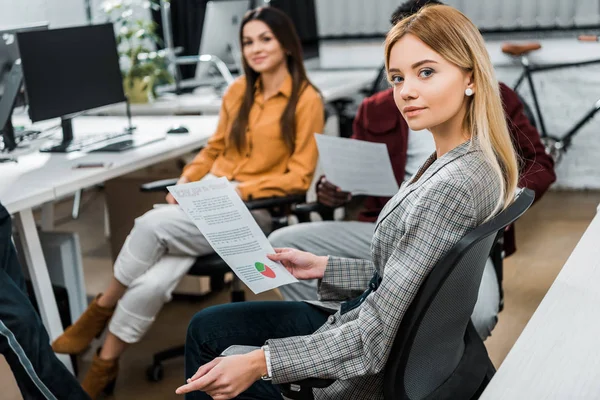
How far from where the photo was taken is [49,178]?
2492 millimetres

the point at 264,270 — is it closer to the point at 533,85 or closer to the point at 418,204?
the point at 418,204

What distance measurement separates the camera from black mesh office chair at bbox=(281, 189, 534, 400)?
115 centimetres

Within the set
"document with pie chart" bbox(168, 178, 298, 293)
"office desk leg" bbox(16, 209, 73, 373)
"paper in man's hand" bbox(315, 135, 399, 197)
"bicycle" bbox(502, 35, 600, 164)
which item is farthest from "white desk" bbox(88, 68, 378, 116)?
"document with pie chart" bbox(168, 178, 298, 293)

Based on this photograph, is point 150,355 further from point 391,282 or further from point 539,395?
point 539,395

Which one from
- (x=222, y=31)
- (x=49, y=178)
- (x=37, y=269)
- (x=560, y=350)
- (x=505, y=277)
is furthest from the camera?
(x=222, y=31)

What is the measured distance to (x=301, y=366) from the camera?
1.20m

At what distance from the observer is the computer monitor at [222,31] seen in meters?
4.02

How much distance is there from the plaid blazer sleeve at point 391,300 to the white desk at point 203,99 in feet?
7.53

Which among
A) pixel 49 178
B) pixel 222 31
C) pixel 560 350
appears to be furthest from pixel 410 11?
pixel 222 31

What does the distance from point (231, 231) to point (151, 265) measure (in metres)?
0.97

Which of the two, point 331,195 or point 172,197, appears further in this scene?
point 172,197

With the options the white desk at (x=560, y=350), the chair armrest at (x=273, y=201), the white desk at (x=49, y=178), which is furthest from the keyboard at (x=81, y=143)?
the white desk at (x=560, y=350)

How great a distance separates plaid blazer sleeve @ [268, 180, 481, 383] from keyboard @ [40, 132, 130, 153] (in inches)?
77.3

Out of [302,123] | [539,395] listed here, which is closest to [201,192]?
[539,395]
